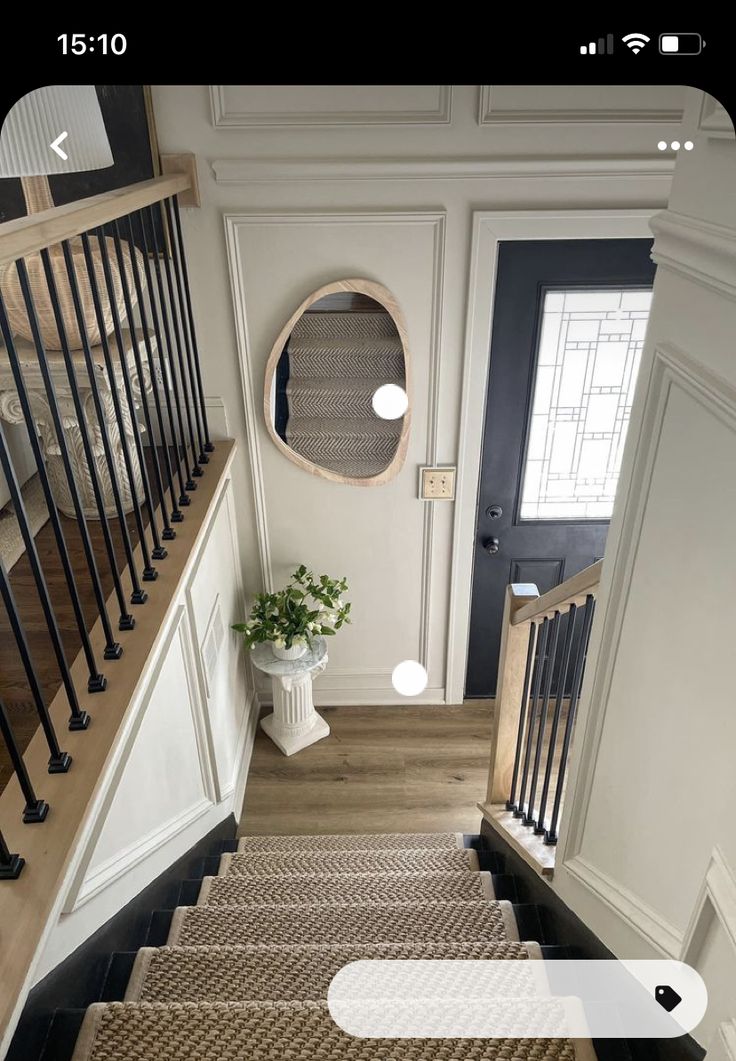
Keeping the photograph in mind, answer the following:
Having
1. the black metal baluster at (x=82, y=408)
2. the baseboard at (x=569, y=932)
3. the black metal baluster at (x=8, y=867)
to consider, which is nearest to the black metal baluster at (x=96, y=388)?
the black metal baluster at (x=82, y=408)

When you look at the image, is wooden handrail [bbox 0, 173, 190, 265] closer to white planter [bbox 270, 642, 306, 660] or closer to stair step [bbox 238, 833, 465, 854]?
white planter [bbox 270, 642, 306, 660]

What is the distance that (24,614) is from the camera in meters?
1.77

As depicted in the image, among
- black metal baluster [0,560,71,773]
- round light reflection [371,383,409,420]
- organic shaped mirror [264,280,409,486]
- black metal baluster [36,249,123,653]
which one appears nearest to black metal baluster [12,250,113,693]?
black metal baluster [36,249,123,653]

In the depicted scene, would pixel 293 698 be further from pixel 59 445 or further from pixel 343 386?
pixel 59 445

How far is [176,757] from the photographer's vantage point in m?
1.92

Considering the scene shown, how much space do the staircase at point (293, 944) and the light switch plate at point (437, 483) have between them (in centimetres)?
116

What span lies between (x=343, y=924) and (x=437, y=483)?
144 centimetres

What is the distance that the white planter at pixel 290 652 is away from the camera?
8.67 ft

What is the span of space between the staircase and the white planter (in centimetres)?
60

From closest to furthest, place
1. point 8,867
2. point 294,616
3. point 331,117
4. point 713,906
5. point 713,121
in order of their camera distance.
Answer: point 713,121, point 713,906, point 8,867, point 331,117, point 294,616
